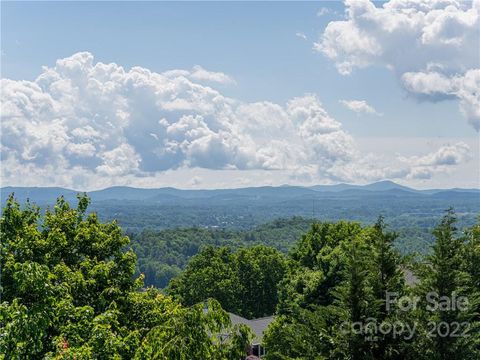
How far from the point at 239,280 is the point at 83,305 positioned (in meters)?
48.7

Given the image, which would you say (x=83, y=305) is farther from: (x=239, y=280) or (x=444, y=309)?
(x=239, y=280)

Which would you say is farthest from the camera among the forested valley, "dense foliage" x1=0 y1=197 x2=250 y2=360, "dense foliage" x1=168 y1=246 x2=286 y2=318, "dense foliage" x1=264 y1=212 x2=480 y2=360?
"dense foliage" x1=168 y1=246 x2=286 y2=318

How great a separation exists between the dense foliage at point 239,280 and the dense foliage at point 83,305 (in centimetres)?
4123

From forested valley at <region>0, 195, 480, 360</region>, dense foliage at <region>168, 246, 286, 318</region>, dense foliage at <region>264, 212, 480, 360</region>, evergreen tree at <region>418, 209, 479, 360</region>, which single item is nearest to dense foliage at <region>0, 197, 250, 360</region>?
forested valley at <region>0, 195, 480, 360</region>

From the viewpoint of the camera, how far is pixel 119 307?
2167 centimetres

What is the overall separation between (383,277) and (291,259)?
3086 cm

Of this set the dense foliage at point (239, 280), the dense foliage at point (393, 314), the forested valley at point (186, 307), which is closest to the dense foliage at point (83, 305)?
the forested valley at point (186, 307)

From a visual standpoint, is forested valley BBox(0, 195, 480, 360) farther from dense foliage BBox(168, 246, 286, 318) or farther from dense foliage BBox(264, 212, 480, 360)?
dense foliage BBox(168, 246, 286, 318)

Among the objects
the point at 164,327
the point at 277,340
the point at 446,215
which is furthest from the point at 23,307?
the point at 277,340

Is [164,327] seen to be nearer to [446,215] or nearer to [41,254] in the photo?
[41,254]

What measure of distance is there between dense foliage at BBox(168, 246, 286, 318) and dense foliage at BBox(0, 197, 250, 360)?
135ft

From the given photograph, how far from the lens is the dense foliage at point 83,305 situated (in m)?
9.76

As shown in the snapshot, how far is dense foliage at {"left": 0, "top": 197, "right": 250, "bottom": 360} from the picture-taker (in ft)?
32.0

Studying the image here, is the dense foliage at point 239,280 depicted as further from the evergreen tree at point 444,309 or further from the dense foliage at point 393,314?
the evergreen tree at point 444,309
